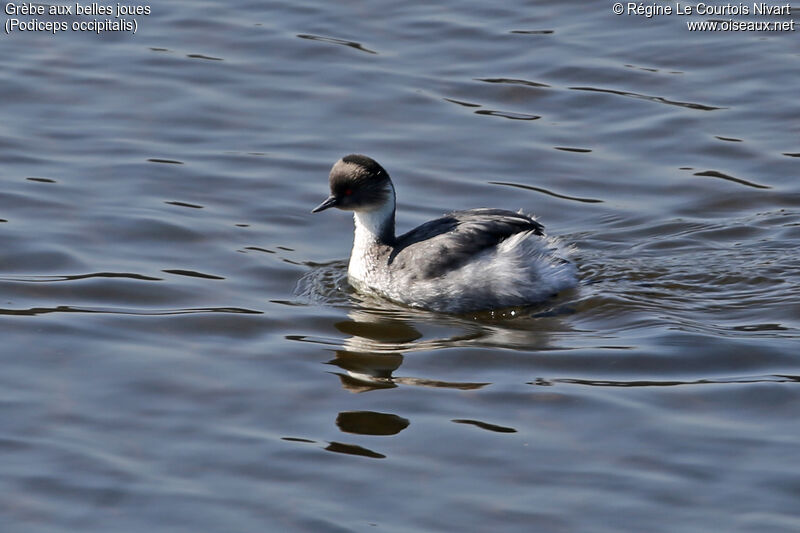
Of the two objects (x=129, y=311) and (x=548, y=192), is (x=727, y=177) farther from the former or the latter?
(x=129, y=311)

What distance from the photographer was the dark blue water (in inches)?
246

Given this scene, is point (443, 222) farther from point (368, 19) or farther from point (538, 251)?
point (368, 19)

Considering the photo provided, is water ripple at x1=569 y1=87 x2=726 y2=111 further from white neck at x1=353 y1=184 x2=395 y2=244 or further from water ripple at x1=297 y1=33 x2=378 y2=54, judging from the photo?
white neck at x1=353 y1=184 x2=395 y2=244

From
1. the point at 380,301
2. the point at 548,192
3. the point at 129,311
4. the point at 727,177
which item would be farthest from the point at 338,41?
the point at 129,311

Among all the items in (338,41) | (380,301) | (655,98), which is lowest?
(380,301)

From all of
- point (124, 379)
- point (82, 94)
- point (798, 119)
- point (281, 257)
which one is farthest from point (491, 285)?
point (82, 94)

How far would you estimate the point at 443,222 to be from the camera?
8797mm

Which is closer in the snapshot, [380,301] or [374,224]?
[380,301]

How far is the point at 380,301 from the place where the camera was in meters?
8.83

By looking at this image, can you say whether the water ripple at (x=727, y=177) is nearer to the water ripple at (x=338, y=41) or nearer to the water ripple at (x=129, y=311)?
the water ripple at (x=338, y=41)

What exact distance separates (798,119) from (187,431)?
683 cm

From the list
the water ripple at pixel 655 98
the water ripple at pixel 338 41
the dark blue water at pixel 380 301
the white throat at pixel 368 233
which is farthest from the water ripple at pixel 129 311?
the water ripple at pixel 338 41

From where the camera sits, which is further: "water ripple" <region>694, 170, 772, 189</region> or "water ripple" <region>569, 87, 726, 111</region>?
"water ripple" <region>569, 87, 726, 111</region>

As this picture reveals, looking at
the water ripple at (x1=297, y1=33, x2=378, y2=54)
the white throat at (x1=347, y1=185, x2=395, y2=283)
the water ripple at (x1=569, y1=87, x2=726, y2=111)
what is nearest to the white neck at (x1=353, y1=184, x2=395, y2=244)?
the white throat at (x1=347, y1=185, x2=395, y2=283)
